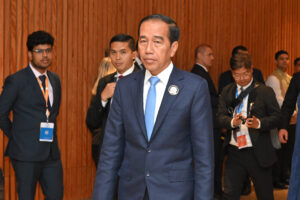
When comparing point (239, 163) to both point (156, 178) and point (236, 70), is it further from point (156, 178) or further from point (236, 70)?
point (156, 178)

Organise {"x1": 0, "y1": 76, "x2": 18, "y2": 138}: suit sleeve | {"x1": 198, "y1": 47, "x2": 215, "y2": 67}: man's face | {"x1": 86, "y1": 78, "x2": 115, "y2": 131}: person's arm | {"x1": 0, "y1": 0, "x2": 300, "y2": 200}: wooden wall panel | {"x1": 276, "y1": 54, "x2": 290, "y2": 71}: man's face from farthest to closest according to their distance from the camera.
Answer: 1. {"x1": 276, "y1": 54, "x2": 290, "y2": 71}: man's face
2. {"x1": 198, "y1": 47, "x2": 215, "y2": 67}: man's face
3. {"x1": 0, "y1": 0, "x2": 300, "y2": 200}: wooden wall panel
4. {"x1": 0, "y1": 76, "x2": 18, "y2": 138}: suit sleeve
5. {"x1": 86, "y1": 78, "x2": 115, "y2": 131}: person's arm

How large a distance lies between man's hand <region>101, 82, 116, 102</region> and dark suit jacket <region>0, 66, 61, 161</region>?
72 cm

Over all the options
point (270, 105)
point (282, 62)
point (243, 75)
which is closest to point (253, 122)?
point (270, 105)

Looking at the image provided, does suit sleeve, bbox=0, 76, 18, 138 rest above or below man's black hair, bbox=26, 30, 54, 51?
below

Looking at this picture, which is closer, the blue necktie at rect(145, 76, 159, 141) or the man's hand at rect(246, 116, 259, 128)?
the blue necktie at rect(145, 76, 159, 141)

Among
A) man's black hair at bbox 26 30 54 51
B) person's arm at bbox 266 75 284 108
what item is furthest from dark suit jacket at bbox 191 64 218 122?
man's black hair at bbox 26 30 54 51

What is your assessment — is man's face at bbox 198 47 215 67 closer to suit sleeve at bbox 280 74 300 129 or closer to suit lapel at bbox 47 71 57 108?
suit sleeve at bbox 280 74 300 129

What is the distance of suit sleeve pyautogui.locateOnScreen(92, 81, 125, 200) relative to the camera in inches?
96.7

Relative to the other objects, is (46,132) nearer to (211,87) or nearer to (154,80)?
(154,80)

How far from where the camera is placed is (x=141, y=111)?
94.7 inches

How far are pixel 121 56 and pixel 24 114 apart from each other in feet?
3.45

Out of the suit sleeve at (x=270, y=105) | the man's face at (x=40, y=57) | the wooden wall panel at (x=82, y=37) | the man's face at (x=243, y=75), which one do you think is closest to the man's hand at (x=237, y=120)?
the suit sleeve at (x=270, y=105)

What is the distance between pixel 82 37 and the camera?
563 centimetres

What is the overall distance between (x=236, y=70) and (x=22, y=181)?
2.27m
